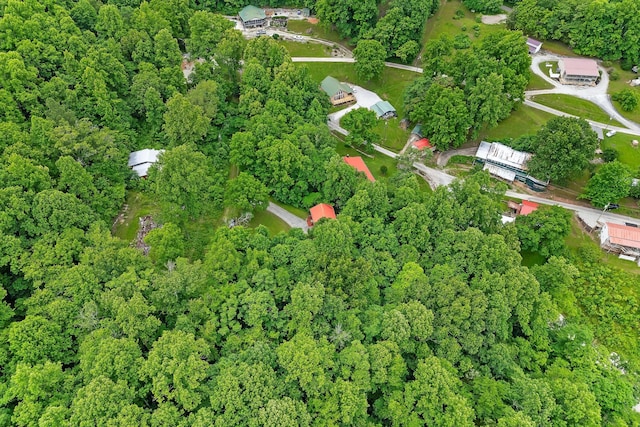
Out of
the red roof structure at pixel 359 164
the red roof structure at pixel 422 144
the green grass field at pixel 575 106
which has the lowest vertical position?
the red roof structure at pixel 359 164

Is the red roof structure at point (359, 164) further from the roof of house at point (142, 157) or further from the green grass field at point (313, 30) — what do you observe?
the green grass field at point (313, 30)

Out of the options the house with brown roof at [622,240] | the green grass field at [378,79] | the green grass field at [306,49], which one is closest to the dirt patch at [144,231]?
the green grass field at [378,79]

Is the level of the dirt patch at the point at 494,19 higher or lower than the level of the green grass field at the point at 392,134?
higher

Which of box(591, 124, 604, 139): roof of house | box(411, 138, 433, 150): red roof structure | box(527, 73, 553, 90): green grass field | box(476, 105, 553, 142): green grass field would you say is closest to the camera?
box(591, 124, 604, 139): roof of house

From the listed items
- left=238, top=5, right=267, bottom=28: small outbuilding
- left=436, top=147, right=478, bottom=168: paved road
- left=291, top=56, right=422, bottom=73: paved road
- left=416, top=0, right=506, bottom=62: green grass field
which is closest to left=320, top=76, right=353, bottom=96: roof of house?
left=291, top=56, right=422, bottom=73: paved road

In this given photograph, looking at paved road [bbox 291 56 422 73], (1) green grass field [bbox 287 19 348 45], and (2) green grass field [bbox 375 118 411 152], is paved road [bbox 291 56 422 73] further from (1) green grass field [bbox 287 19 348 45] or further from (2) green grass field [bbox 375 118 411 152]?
(2) green grass field [bbox 375 118 411 152]

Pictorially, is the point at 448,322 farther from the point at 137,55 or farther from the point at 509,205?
the point at 137,55
